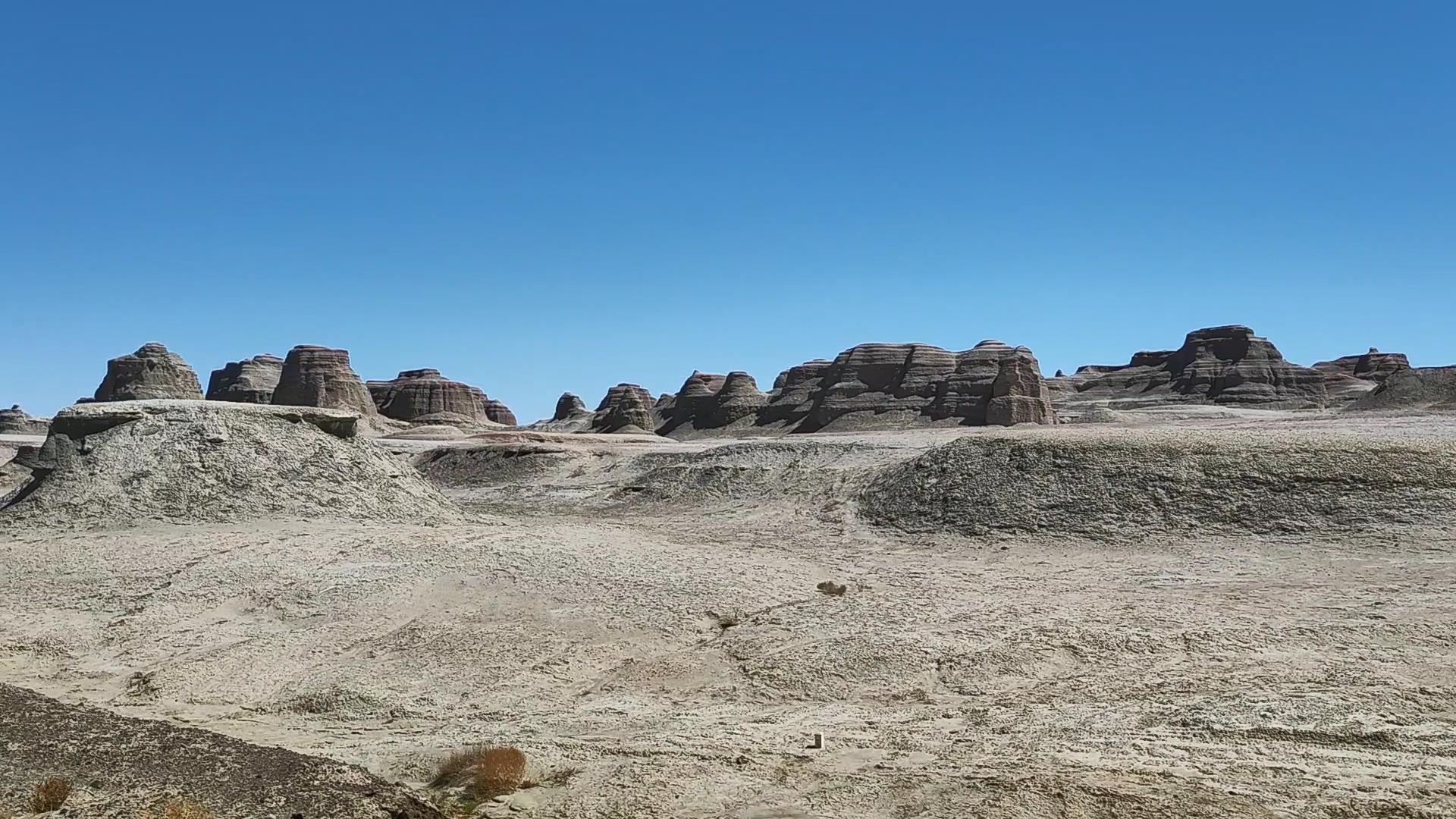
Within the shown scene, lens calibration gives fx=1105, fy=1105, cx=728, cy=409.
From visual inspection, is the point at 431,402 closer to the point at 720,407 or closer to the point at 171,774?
the point at 720,407

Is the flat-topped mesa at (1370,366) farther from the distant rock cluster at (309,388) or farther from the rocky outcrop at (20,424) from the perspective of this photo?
the rocky outcrop at (20,424)

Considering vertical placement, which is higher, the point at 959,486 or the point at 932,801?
the point at 959,486

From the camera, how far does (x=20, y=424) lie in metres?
72.4

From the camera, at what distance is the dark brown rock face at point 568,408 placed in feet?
378

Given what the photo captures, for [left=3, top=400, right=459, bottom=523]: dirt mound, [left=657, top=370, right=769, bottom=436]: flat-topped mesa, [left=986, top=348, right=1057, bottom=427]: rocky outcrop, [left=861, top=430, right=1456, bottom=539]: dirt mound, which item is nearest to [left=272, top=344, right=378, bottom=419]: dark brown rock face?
[left=657, top=370, right=769, bottom=436]: flat-topped mesa

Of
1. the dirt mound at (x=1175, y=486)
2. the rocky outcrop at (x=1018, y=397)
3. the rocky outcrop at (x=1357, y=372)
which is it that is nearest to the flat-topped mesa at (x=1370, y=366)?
the rocky outcrop at (x=1357, y=372)

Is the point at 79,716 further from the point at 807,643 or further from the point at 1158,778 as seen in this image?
the point at 1158,778

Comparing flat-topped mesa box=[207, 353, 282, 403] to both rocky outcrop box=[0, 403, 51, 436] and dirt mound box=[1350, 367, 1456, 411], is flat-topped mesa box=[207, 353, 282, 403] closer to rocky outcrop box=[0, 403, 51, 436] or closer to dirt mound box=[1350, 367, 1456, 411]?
rocky outcrop box=[0, 403, 51, 436]

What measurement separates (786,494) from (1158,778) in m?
19.9

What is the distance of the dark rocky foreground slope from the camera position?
7.81 m

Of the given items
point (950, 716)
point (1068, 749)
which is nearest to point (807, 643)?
point (950, 716)

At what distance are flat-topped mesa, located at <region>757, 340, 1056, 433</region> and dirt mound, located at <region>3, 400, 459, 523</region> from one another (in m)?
37.4

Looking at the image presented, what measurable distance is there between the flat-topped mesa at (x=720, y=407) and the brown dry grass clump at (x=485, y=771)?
6901 centimetres

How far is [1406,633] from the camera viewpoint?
11922mm
